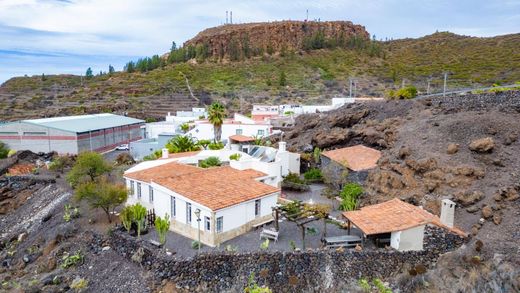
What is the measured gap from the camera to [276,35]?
11875 centimetres

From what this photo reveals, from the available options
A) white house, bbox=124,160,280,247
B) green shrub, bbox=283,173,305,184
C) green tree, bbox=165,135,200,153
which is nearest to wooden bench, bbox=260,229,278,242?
white house, bbox=124,160,280,247

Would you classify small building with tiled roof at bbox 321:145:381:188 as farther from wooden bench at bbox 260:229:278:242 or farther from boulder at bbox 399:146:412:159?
wooden bench at bbox 260:229:278:242

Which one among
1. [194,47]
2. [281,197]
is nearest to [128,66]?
[194,47]

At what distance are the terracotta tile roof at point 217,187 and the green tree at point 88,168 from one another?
32.3 feet

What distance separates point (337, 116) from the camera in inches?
1432

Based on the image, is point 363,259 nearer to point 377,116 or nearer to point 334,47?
point 377,116

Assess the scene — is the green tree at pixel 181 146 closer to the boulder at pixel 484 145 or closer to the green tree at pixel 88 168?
the green tree at pixel 88 168

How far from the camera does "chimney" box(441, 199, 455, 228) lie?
18.3 metres

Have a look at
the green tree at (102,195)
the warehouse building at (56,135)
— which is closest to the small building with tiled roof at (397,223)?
the green tree at (102,195)

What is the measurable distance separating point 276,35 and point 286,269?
10995cm

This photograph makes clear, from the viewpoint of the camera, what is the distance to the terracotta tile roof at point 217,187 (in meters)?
18.6

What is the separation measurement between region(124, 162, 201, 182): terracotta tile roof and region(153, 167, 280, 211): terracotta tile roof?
3.47 ft

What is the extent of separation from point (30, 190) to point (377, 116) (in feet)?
99.6

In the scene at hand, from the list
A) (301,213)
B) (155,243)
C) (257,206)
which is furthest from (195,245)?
(301,213)
